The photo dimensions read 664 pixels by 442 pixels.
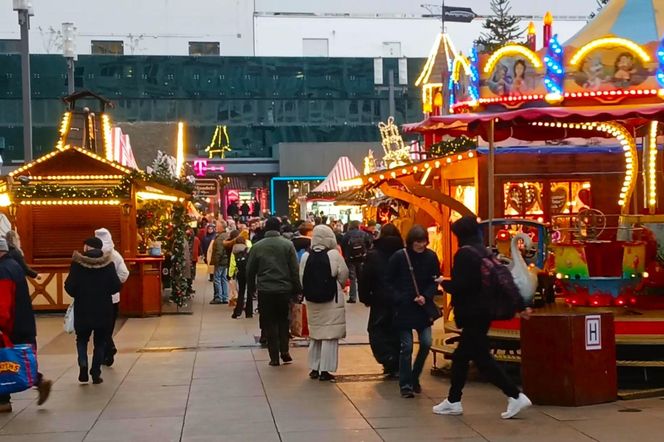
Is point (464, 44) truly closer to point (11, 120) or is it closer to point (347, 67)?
point (347, 67)

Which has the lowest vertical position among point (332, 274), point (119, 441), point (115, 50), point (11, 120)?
point (119, 441)

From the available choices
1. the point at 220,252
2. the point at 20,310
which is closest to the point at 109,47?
the point at 220,252

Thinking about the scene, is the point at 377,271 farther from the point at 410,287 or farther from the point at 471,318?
the point at 471,318

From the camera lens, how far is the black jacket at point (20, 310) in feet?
30.5

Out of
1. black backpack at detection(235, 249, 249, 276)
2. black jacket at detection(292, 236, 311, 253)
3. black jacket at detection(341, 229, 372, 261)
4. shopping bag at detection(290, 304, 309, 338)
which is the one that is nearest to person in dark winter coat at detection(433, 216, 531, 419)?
shopping bag at detection(290, 304, 309, 338)

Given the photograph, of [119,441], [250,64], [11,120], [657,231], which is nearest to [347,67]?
[250,64]

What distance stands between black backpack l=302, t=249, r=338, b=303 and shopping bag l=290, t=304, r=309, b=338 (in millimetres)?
2863

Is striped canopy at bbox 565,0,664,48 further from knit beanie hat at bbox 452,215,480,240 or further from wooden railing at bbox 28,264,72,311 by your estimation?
wooden railing at bbox 28,264,72,311

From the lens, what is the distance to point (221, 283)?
2134cm

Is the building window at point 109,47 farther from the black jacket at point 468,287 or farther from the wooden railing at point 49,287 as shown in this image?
the black jacket at point 468,287

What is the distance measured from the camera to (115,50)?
189ft

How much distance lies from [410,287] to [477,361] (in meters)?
1.30

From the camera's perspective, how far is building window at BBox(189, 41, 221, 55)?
5806 cm

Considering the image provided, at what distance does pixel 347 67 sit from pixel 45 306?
1578 inches
